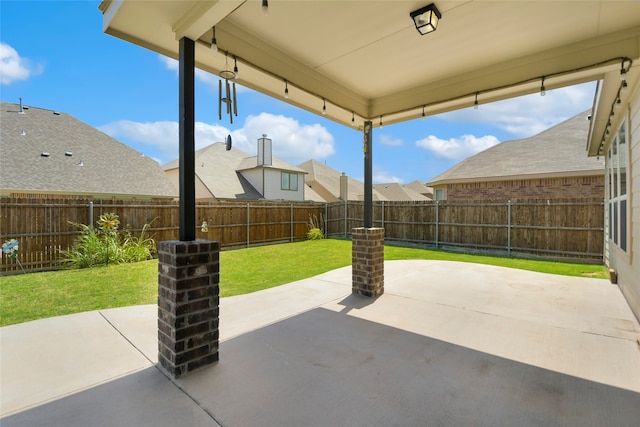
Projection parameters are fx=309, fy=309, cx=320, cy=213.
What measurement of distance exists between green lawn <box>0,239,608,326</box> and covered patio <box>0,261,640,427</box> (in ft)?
3.10

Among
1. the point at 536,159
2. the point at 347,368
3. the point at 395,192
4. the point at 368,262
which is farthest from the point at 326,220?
the point at 395,192

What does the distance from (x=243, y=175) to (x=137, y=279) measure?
49.1ft

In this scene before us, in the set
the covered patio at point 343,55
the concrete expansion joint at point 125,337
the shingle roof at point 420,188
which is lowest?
the concrete expansion joint at point 125,337

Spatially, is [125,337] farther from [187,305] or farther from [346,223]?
[346,223]

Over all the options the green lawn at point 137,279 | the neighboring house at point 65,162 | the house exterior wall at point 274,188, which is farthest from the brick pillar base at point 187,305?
the house exterior wall at point 274,188

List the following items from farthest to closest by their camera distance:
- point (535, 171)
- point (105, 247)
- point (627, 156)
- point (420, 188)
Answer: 1. point (420, 188)
2. point (535, 171)
3. point (105, 247)
4. point (627, 156)

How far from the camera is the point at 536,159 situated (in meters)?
12.7

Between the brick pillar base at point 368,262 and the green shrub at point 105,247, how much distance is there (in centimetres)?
641

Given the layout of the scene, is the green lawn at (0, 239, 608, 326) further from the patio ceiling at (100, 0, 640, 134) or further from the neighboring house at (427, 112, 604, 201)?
the neighboring house at (427, 112, 604, 201)

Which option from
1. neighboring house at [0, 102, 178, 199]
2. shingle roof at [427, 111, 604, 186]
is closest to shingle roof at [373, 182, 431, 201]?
shingle roof at [427, 111, 604, 186]

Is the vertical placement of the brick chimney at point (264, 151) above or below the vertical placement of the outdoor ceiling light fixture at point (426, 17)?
above

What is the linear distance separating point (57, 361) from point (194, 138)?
2185 mm

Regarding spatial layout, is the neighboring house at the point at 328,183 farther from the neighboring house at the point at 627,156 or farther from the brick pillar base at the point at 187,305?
the brick pillar base at the point at 187,305

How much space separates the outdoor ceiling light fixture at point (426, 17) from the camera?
2570 millimetres
